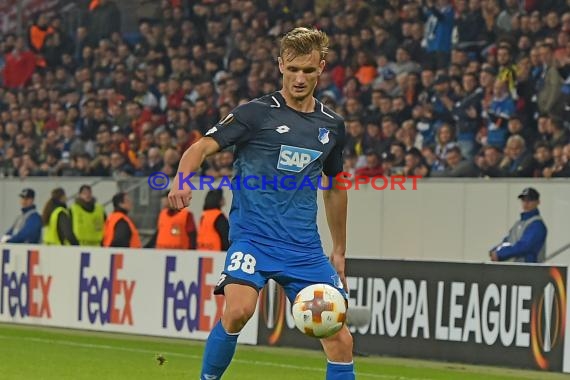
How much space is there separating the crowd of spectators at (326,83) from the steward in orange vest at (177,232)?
1.61m

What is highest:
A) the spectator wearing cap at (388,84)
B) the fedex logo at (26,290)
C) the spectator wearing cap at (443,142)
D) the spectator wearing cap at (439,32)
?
the spectator wearing cap at (439,32)

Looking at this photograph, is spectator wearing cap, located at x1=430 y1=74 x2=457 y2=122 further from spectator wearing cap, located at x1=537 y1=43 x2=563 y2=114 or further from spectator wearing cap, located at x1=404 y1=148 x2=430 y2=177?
spectator wearing cap, located at x1=537 y1=43 x2=563 y2=114

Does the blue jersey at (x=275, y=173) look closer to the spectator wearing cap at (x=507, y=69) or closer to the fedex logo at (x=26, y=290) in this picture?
the fedex logo at (x=26, y=290)

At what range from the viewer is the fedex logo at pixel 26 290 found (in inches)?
626

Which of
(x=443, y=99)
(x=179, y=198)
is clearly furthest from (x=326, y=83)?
(x=179, y=198)

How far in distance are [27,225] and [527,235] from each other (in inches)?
290

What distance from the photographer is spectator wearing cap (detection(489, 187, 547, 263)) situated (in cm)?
1366

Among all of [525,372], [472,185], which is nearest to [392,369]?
[525,372]

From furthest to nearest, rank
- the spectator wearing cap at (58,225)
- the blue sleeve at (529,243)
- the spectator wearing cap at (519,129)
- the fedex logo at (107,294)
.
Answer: the spectator wearing cap at (58,225)
the spectator wearing cap at (519,129)
the fedex logo at (107,294)
the blue sleeve at (529,243)

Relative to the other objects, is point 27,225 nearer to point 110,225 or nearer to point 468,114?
point 110,225

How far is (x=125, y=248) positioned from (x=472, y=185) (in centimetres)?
395

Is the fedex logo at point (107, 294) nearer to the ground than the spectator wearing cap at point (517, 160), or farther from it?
nearer to the ground

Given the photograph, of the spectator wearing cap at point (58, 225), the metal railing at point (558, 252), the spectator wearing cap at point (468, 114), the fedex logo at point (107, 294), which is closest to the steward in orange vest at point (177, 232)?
the fedex logo at point (107, 294)

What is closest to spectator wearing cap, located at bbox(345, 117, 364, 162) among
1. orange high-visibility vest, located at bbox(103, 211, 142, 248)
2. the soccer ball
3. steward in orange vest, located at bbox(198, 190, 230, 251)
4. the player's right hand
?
steward in orange vest, located at bbox(198, 190, 230, 251)
